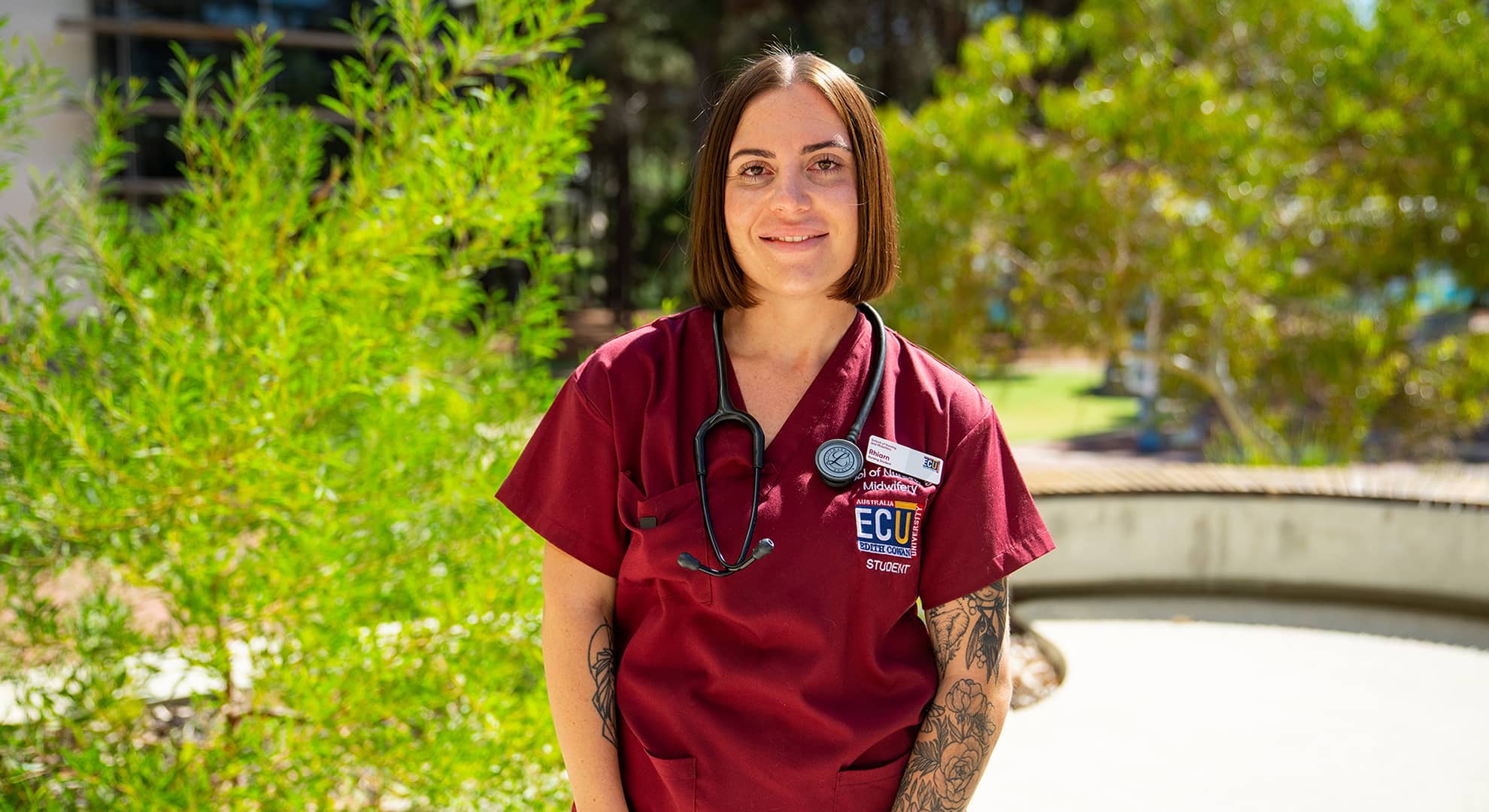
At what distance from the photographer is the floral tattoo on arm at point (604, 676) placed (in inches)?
62.3

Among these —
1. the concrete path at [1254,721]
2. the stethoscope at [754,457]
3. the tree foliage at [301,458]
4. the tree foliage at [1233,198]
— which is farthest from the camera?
the tree foliage at [1233,198]

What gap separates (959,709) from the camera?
1576 millimetres

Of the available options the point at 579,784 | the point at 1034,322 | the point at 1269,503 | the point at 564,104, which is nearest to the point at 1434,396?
the point at 1034,322

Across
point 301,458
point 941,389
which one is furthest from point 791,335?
point 301,458

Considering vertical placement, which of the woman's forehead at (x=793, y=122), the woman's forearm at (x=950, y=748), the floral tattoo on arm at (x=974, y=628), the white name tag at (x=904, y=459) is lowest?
the woman's forearm at (x=950, y=748)

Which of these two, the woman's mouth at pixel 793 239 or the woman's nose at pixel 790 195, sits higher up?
the woman's nose at pixel 790 195

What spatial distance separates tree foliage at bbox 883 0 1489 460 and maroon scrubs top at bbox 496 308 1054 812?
763cm

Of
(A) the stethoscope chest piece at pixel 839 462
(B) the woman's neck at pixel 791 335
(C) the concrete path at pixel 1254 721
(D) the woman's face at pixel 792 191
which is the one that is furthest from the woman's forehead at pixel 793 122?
(C) the concrete path at pixel 1254 721

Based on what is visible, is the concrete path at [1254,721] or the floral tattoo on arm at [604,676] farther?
the concrete path at [1254,721]

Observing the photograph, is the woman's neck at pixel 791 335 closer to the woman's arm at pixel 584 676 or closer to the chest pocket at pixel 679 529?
the chest pocket at pixel 679 529

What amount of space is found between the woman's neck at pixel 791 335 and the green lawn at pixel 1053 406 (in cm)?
1139

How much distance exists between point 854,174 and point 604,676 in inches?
29.8

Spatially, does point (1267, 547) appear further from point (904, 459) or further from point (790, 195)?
point (790, 195)

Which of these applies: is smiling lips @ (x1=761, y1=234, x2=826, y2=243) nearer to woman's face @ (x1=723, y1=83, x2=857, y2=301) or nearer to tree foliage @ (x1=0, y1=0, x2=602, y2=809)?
woman's face @ (x1=723, y1=83, x2=857, y2=301)
